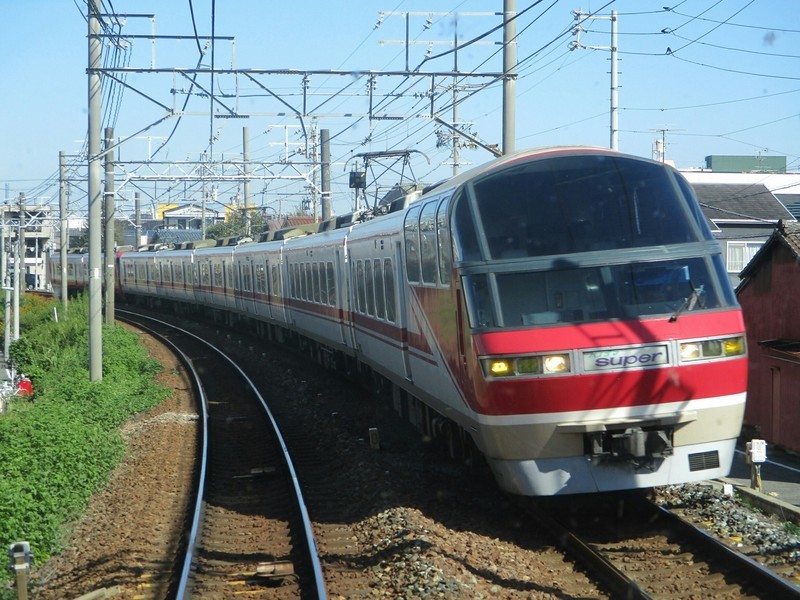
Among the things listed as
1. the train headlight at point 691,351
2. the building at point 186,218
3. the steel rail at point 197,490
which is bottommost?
Result: the steel rail at point 197,490

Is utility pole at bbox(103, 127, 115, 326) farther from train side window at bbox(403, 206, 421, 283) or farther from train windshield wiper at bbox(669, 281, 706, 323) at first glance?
train windshield wiper at bbox(669, 281, 706, 323)

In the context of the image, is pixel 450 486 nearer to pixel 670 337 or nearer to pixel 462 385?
pixel 462 385

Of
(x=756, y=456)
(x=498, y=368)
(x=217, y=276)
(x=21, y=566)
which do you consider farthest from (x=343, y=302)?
(x=217, y=276)

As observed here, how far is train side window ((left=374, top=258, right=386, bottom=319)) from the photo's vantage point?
1163cm

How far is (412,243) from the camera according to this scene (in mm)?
9516

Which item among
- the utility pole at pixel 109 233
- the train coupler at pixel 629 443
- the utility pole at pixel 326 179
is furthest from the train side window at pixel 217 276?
the train coupler at pixel 629 443

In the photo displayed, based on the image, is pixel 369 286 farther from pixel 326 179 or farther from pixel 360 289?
pixel 326 179

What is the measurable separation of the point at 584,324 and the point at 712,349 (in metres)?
0.93

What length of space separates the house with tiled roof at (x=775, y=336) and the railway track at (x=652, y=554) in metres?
9.86

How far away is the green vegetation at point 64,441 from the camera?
845 centimetres

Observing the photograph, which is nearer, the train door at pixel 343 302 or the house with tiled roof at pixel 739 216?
the train door at pixel 343 302

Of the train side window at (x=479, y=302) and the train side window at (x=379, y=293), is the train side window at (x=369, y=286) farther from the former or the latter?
the train side window at (x=479, y=302)

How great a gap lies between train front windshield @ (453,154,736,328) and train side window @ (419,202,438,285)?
0.74m

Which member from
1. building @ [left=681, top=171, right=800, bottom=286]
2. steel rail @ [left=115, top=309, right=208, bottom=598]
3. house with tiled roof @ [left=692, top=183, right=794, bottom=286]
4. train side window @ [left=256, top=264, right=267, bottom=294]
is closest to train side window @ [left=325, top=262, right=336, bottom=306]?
steel rail @ [left=115, top=309, right=208, bottom=598]
